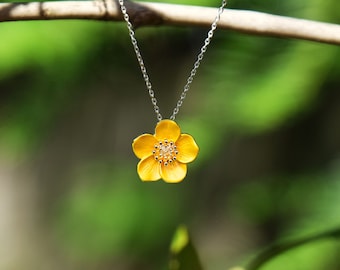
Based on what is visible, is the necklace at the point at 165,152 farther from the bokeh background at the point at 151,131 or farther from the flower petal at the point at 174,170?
the bokeh background at the point at 151,131

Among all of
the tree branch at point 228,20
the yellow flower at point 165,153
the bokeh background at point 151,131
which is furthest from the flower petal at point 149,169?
the bokeh background at point 151,131

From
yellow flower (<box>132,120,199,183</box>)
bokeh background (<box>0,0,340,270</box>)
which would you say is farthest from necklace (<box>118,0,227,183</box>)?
bokeh background (<box>0,0,340,270</box>)

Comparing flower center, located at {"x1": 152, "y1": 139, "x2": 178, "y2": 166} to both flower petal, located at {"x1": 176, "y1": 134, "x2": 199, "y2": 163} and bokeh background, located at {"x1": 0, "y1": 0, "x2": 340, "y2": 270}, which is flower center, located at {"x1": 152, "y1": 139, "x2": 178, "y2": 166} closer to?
flower petal, located at {"x1": 176, "y1": 134, "x2": 199, "y2": 163}

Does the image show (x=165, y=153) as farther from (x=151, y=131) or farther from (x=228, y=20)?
(x=151, y=131)

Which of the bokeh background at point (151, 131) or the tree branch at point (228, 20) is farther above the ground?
the bokeh background at point (151, 131)

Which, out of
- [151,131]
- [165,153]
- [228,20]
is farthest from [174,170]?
[151,131]
